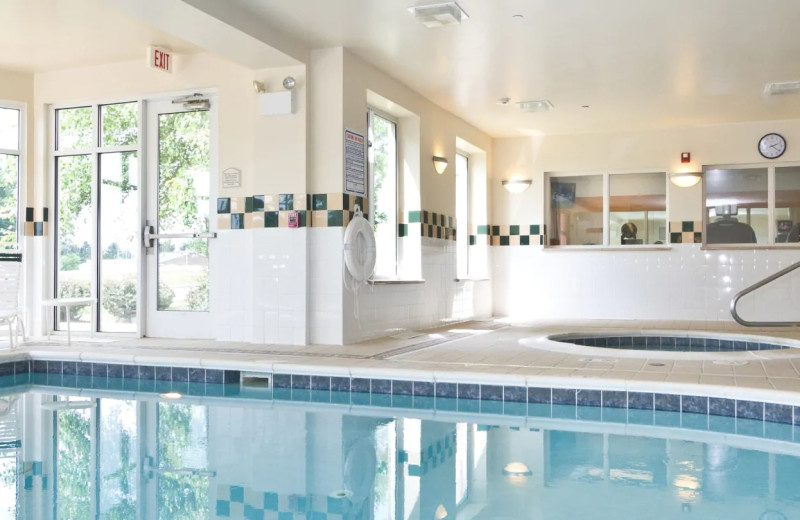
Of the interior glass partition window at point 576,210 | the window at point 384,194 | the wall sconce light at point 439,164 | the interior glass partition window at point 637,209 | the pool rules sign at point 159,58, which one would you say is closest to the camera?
the pool rules sign at point 159,58

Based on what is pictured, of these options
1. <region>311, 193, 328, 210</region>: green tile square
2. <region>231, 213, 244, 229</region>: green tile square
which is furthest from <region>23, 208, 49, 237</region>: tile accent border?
<region>311, 193, 328, 210</region>: green tile square

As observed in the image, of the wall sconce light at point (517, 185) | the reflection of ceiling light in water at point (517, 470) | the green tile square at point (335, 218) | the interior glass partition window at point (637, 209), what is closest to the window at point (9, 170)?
the green tile square at point (335, 218)

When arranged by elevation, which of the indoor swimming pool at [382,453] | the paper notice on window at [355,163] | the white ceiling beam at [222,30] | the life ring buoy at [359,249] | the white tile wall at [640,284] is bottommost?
the indoor swimming pool at [382,453]

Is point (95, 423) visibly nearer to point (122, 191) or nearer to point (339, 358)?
point (339, 358)

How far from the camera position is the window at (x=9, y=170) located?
24.3 ft

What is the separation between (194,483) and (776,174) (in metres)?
8.62

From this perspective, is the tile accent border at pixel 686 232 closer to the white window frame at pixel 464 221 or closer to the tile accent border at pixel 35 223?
the white window frame at pixel 464 221

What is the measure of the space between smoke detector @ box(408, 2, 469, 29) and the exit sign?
2.53 metres

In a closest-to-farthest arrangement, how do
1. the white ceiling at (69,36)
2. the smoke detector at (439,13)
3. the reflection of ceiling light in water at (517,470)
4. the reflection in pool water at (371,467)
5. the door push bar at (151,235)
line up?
the reflection in pool water at (371,467) → the reflection of ceiling light in water at (517,470) → the smoke detector at (439,13) → the white ceiling at (69,36) → the door push bar at (151,235)

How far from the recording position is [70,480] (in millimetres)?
2902

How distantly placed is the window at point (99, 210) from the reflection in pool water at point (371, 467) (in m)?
2.78

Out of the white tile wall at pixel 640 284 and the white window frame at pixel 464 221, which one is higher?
the white window frame at pixel 464 221

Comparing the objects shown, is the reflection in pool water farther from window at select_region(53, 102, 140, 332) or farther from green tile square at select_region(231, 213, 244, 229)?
window at select_region(53, 102, 140, 332)

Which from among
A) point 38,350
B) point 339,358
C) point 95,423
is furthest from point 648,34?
point 38,350
